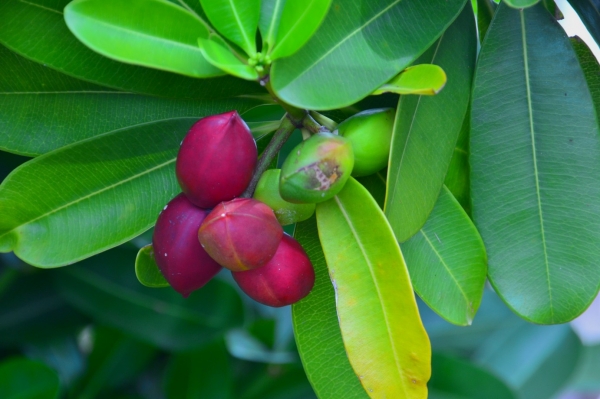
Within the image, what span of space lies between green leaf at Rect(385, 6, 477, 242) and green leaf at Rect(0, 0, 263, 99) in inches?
9.5

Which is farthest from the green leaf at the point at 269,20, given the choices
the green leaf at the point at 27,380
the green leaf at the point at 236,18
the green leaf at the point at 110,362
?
the green leaf at the point at 110,362

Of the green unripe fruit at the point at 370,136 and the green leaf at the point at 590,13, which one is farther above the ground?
the green leaf at the point at 590,13

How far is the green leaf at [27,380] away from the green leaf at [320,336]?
60cm

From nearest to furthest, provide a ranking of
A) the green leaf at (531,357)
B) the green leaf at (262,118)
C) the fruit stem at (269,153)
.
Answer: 1. the fruit stem at (269,153)
2. the green leaf at (262,118)
3. the green leaf at (531,357)

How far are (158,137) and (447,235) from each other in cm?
37

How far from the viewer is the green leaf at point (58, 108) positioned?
69 cm

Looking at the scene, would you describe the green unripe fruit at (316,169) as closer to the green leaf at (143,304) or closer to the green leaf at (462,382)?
the green leaf at (143,304)

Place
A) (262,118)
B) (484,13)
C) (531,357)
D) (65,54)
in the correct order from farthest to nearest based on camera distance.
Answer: (531,357)
(262,118)
(484,13)
(65,54)

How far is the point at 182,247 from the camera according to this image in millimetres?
583

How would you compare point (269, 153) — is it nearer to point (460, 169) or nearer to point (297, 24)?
point (297, 24)

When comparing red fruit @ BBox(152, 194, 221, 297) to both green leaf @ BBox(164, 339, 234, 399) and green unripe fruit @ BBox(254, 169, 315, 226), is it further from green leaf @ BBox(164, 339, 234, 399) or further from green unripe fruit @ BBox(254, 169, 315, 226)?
green leaf @ BBox(164, 339, 234, 399)

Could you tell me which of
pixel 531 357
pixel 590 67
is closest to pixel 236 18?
pixel 590 67

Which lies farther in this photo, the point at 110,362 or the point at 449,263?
the point at 110,362

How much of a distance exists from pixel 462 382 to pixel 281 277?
872 millimetres
